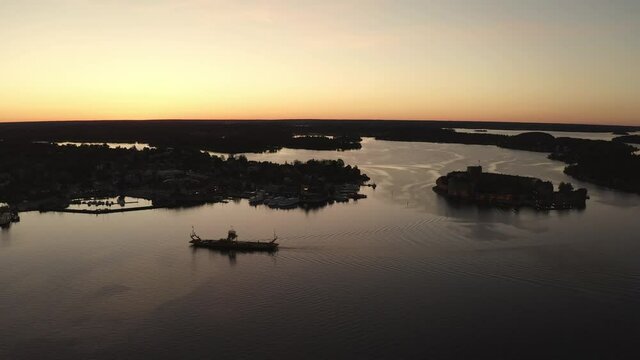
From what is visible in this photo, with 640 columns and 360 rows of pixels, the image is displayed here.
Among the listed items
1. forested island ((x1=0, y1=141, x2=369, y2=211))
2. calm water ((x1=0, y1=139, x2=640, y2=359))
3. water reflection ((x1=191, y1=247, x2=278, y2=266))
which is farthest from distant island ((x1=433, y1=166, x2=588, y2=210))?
water reflection ((x1=191, y1=247, x2=278, y2=266))

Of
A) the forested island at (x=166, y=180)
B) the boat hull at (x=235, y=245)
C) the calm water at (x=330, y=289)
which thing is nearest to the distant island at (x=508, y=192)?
the calm water at (x=330, y=289)

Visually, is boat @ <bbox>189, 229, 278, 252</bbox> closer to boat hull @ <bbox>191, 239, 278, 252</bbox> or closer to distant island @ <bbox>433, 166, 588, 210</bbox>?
boat hull @ <bbox>191, 239, 278, 252</bbox>

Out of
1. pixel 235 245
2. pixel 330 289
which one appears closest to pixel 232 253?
pixel 235 245

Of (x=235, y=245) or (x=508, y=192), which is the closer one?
(x=235, y=245)

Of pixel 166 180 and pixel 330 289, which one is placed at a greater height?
pixel 166 180

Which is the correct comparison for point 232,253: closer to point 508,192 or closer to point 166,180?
point 166,180

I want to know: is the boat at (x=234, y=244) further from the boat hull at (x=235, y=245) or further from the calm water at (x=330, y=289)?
the calm water at (x=330, y=289)
